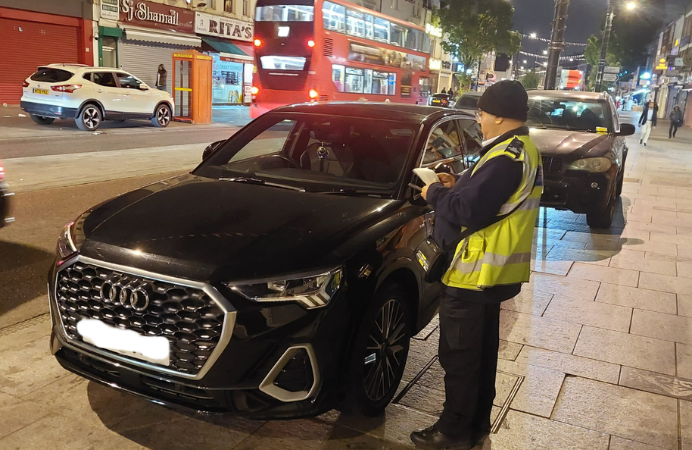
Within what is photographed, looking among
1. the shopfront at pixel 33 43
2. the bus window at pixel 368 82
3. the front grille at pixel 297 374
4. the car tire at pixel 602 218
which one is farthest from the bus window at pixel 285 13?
the front grille at pixel 297 374

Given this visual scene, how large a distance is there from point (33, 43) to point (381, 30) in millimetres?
12956

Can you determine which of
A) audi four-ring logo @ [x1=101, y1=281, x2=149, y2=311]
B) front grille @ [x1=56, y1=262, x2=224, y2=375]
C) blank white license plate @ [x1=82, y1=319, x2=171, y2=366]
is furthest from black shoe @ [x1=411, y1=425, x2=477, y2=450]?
audi four-ring logo @ [x1=101, y1=281, x2=149, y2=311]

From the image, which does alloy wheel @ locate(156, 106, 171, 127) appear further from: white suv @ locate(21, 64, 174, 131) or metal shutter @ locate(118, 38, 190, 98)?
metal shutter @ locate(118, 38, 190, 98)

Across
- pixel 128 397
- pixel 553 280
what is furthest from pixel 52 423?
pixel 553 280

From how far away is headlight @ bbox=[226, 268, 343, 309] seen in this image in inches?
102

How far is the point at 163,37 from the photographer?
2773 centimetres

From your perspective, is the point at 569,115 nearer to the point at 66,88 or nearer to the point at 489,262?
the point at 489,262

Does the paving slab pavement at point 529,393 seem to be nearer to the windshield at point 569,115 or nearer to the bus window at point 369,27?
the windshield at point 569,115

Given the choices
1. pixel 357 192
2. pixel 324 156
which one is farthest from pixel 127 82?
pixel 357 192

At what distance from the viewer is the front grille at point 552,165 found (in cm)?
771

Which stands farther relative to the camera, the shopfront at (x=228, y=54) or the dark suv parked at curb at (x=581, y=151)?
the shopfront at (x=228, y=54)

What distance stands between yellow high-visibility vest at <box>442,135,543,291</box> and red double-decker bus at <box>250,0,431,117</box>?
16155 mm

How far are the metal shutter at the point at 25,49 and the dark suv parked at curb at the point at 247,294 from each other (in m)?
22.2

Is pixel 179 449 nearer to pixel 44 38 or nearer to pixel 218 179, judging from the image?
pixel 218 179
